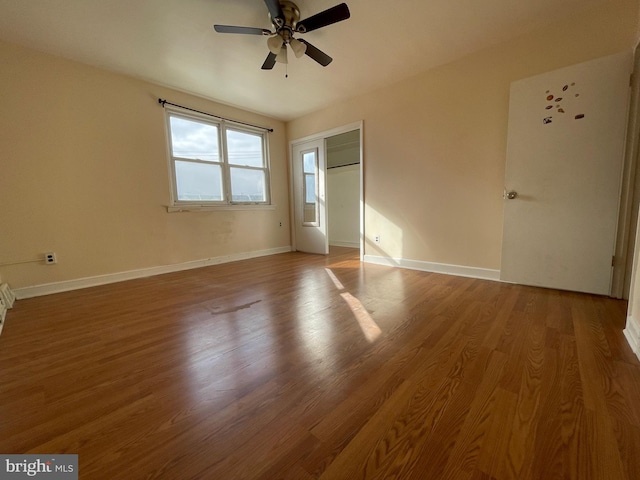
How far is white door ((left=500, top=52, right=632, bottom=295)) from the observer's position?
223 centimetres

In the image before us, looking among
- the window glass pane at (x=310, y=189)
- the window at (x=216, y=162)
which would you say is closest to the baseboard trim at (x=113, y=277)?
the window at (x=216, y=162)

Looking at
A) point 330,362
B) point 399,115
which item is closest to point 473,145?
point 399,115

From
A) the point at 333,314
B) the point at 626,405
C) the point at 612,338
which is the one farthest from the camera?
the point at 333,314

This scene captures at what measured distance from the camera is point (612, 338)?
5.32 ft

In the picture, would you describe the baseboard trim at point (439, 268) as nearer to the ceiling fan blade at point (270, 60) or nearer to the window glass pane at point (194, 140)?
the ceiling fan blade at point (270, 60)

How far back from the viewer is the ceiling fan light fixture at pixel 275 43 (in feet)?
7.38

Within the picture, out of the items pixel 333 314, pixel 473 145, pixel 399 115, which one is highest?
pixel 399 115

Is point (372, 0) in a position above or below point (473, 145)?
above

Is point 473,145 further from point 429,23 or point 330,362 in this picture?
point 330,362

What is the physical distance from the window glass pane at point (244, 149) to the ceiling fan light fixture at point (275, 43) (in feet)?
7.46

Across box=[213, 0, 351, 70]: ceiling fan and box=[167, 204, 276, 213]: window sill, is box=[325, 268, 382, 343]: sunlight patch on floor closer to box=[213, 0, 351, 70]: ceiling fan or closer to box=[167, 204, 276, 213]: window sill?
box=[213, 0, 351, 70]: ceiling fan

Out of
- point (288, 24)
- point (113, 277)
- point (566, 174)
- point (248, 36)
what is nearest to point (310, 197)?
point (248, 36)

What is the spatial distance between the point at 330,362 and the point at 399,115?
11.0 feet

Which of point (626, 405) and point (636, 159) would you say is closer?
point (626, 405)
